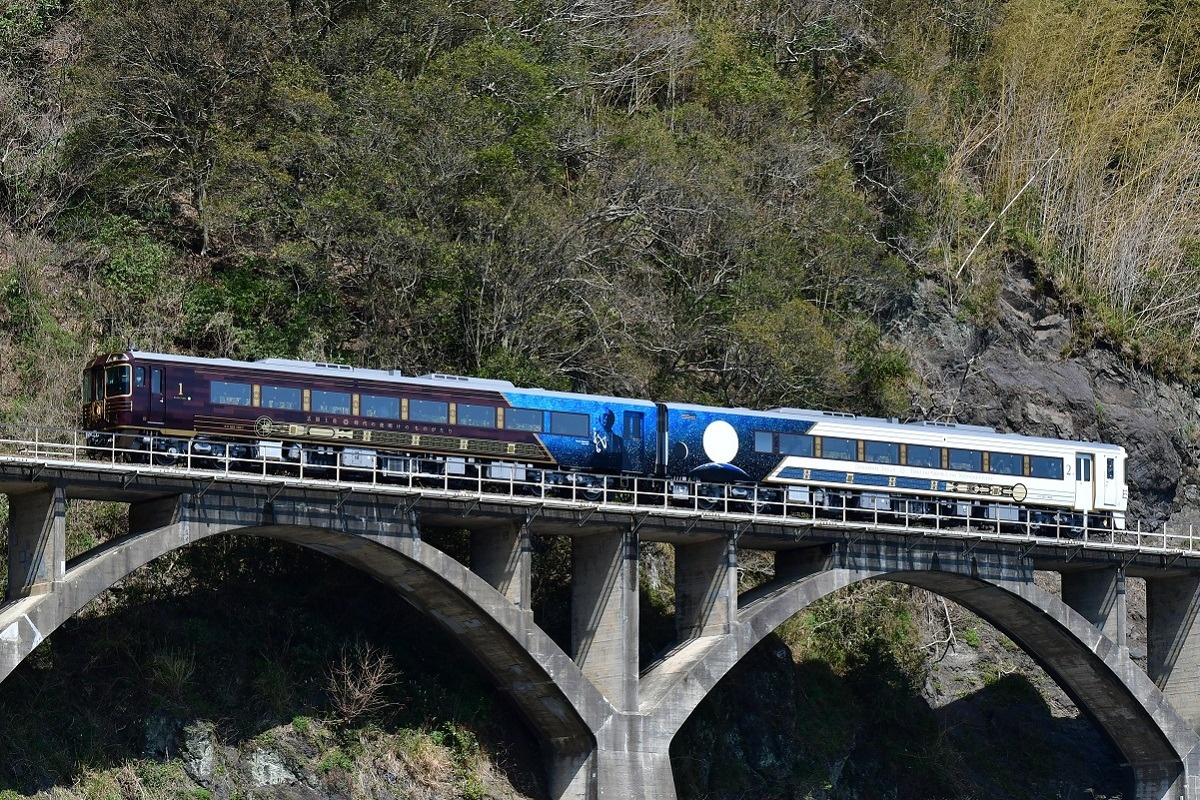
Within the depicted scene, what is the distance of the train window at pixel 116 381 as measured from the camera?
2050 inches

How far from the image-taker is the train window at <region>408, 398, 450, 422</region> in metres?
55.8

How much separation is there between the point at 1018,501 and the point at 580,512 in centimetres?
1734

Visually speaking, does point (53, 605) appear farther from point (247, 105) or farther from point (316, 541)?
point (247, 105)

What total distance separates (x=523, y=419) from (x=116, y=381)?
12.1 meters

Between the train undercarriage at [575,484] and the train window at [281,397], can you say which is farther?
the train window at [281,397]

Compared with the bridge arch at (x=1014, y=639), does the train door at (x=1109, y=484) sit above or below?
above

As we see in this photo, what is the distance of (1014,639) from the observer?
220ft

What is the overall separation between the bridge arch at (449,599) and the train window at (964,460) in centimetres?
1642

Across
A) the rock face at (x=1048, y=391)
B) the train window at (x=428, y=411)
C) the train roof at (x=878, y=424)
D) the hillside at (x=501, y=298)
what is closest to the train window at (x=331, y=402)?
Answer: the train window at (x=428, y=411)

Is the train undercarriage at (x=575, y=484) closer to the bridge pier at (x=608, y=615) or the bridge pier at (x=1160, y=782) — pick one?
the bridge pier at (x=608, y=615)

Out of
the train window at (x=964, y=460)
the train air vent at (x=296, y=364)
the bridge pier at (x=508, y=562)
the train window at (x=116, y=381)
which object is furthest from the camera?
the train window at (x=964, y=460)

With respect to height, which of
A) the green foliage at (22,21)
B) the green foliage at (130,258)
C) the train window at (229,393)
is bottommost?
the train window at (229,393)

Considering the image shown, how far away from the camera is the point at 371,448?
55.2m

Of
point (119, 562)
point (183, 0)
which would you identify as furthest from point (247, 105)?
point (119, 562)
